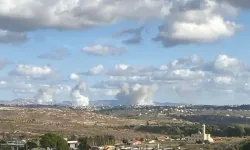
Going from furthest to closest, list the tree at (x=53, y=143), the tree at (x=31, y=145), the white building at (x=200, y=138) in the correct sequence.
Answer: the white building at (x=200, y=138)
the tree at (x=31, y=145)
the tree at (x=53, y=143)

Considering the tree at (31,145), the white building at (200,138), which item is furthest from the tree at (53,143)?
the white building at (200,138)

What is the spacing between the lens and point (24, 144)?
117 m

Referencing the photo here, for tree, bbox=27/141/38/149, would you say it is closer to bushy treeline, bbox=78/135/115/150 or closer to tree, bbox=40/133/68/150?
tree, bbox=40/133/68/150

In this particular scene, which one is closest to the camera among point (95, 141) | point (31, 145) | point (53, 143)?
point (53, 143)

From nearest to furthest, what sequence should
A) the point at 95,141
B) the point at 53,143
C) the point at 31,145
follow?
the point at 53,143 < the point at 31,145 < the point at 95,141

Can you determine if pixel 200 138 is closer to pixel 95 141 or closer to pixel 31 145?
pixel 95 141

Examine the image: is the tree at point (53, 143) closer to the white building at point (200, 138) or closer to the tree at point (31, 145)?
the tree at point (31, 145)

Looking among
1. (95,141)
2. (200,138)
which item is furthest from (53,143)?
(200,138)

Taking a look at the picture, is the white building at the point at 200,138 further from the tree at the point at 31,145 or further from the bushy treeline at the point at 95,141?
the tree at the point at 31,145

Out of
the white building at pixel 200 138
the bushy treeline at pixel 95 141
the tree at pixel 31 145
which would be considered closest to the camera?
the tree at pixel 31 145

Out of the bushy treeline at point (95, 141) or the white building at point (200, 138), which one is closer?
the bushy treeline at point (95, 141)

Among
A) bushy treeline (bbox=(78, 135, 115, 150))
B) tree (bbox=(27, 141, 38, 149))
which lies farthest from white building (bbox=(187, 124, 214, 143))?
tree (bbox=(27, 141, 38, 149))

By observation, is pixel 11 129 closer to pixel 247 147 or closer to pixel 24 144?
pixel 24 144

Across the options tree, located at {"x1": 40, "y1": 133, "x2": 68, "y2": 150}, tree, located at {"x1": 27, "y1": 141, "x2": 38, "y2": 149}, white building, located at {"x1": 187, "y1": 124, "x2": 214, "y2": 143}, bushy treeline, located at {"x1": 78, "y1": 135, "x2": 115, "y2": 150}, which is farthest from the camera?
white building, located at {"x1": 187, "y1": 124, "x2": 214, "y2": 143}
